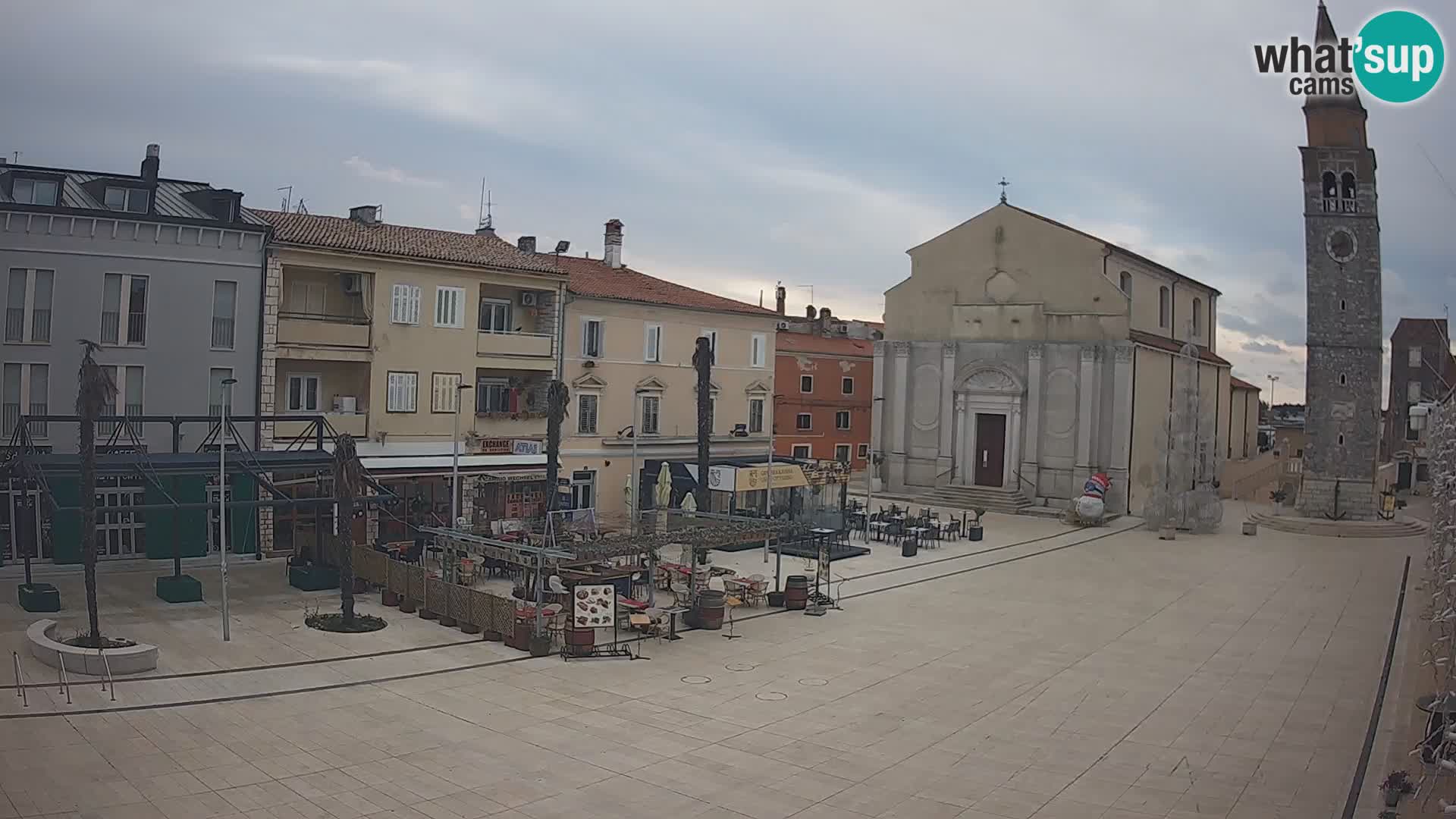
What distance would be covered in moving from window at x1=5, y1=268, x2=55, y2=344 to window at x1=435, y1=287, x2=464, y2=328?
1045 centimetres

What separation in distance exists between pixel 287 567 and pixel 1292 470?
5857cm

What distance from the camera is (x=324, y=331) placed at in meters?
31.9

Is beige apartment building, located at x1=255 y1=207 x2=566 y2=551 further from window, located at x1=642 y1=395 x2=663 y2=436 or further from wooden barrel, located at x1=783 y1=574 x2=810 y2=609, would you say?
wooden barrel, located at x1=783 y1=574 x2=810 y2=609

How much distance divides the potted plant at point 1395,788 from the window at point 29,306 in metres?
30.2

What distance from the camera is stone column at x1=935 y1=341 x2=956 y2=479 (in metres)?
52.3

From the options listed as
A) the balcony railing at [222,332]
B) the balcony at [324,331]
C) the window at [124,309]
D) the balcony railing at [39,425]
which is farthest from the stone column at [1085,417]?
the balcony railing at [39,425]

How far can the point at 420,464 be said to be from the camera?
1243 inches

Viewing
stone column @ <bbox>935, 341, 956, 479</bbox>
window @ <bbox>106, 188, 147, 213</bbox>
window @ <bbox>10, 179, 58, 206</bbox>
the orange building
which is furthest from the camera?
the orange building

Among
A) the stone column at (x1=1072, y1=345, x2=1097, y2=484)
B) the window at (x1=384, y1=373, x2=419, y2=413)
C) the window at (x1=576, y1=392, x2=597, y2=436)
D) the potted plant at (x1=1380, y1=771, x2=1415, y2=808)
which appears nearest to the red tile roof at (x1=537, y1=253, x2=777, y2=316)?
the window at (x1=576, y1=392, x2=597, y2=436)

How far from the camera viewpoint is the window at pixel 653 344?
133 ft

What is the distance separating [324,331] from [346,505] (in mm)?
11011

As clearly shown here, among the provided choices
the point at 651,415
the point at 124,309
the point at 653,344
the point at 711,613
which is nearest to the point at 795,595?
the point at 711,613

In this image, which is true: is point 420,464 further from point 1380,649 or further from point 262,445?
point 1380,649

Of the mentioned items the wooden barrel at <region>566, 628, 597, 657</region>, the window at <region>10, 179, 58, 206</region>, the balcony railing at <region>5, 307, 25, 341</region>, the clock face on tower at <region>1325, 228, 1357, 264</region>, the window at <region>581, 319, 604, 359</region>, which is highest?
the clock face on tower at <region>1325, 228, 1357, 264</region>
